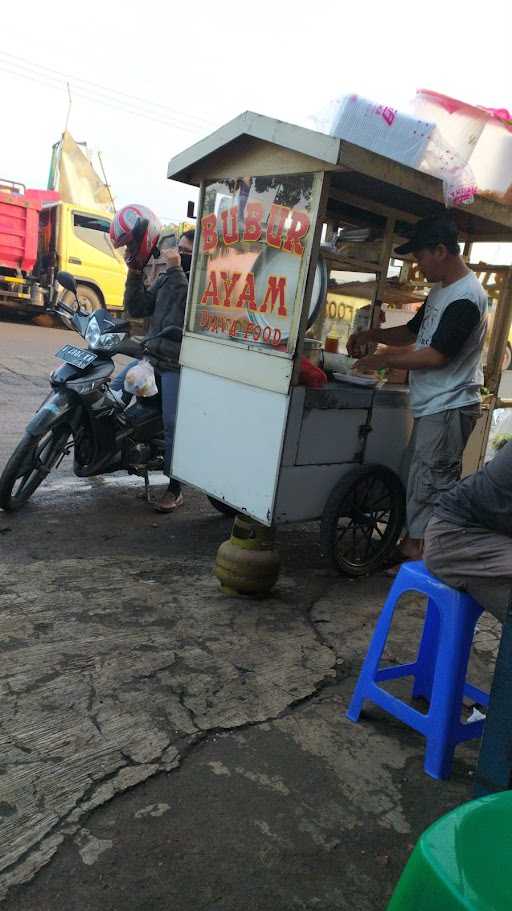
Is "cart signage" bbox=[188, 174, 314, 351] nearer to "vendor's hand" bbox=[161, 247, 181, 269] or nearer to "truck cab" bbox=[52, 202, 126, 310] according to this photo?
"vendor's hand" bbox=[161, 247, 181, 269]

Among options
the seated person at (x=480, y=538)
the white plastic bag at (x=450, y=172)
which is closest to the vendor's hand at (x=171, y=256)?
the white plastic bag at (x=450, y=172)

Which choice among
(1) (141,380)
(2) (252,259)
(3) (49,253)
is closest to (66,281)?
(1) (141,380)

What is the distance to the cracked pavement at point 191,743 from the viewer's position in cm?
183

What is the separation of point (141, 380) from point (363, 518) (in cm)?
158

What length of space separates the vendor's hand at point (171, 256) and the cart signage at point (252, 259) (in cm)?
57

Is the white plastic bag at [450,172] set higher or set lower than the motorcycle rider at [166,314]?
higher

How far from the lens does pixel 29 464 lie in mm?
4074

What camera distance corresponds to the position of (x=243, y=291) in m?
3.70

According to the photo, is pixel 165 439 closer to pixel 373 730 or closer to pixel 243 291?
pixel 243 291

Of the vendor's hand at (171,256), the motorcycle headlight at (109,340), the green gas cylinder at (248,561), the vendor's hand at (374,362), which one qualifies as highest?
the vendor's hand at (171,256)

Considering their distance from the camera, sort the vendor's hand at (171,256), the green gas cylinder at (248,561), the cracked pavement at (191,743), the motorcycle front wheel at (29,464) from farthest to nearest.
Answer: the vendor's hand at (171,256) < the motorcycle front wheel at (29,464) < the green gas cylinder at (248,561) < the cracked pavement at (191,743)

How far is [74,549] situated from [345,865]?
7.61 feet

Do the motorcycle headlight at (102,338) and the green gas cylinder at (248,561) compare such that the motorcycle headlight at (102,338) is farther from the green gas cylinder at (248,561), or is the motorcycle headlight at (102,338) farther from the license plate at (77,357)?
the green gas cylinder at (248,561)

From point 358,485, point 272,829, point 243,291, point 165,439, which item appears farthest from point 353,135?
point 272,829
